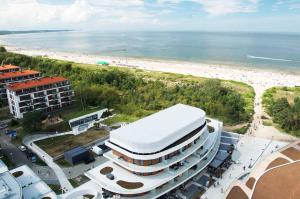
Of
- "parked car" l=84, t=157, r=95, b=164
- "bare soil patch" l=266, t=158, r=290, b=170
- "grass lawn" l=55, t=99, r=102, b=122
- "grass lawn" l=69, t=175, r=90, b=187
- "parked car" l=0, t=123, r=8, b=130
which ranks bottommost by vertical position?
"grass lawn" l=69, t=175, r=90, b=187

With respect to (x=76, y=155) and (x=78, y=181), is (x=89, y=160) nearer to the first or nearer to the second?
(x=76, y=155)

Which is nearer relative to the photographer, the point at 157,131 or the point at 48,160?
the point at 157,131

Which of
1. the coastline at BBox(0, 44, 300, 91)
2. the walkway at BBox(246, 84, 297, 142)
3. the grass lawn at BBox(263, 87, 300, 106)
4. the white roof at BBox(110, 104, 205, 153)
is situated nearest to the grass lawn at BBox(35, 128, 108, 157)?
the white roof at BBox(110, 104, 205, 153)

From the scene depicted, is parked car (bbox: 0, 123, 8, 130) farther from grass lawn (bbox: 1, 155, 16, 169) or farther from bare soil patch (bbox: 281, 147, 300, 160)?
bare soil patch (bbox: 281, 147, 300, 160)

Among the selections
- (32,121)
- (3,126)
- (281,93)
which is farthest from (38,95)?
(281,93)

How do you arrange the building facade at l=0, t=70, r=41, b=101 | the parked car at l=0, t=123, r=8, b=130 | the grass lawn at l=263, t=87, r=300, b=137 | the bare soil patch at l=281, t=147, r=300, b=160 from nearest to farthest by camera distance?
the bare soil patch at l=281, t=147, r=300, b=160
the parked car at l=0, t=123, r=8, b=130
the building facade at l=0, t=70, r=41, b=101
the grass lawn at l=263, t=87, r=300, b=137

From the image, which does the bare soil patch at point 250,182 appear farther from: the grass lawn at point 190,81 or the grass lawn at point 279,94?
the grass lawn at point 279,94

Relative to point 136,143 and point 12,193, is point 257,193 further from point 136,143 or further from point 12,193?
point 12,193
